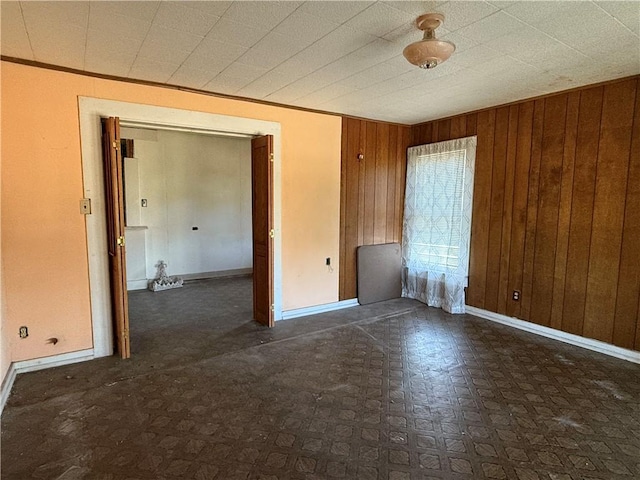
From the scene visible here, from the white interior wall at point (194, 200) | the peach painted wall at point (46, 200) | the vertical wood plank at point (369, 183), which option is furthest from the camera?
the white interior wall at point (194, 200)

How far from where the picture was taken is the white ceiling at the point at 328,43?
202 cm

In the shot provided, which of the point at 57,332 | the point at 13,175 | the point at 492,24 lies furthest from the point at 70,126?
the point at 492,24

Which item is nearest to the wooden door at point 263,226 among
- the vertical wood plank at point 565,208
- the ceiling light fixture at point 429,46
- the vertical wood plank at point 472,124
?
the ceiling light fixture at point 429,46

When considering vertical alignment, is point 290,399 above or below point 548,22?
below

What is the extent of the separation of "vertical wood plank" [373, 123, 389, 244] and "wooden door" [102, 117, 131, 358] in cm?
321

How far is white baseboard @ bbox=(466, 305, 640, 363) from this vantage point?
326 cm

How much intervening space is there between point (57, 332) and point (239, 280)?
349cm

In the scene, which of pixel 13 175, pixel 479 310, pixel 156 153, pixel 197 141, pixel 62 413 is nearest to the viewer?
pixel 62 413

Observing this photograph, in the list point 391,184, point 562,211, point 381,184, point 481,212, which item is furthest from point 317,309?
point 562,211

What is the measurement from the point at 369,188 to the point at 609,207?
2633 millimetres

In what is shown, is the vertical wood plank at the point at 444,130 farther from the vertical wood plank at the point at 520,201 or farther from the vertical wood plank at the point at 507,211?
the vertical wood plank at the point at 520,201

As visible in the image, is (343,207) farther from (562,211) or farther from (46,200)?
(46,200)

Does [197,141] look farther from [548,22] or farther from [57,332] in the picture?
[548,22]

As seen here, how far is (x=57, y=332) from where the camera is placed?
3.06 m
